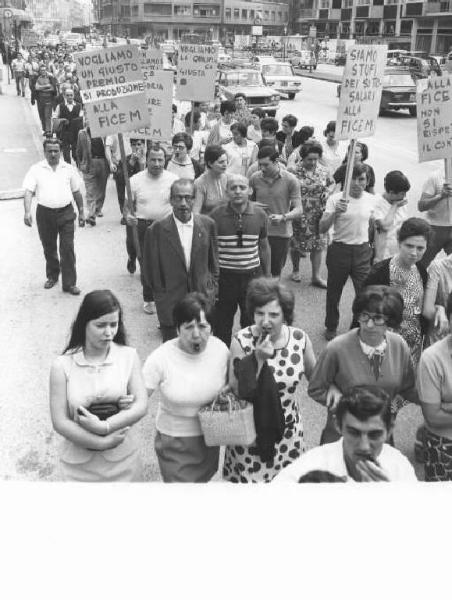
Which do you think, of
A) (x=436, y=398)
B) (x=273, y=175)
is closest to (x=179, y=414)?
(x=436, y=398)

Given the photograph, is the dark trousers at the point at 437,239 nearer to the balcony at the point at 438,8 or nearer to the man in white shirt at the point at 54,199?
the man in white shirt at the point at 54,199

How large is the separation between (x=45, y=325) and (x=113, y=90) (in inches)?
100.0

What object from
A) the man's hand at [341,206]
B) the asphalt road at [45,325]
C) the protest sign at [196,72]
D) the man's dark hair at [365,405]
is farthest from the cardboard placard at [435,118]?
the protest sign at [196,72]

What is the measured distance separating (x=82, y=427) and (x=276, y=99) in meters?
24.5

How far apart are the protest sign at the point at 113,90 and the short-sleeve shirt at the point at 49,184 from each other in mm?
1116

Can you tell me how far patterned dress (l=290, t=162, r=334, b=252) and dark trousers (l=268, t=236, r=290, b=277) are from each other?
0.67 meters

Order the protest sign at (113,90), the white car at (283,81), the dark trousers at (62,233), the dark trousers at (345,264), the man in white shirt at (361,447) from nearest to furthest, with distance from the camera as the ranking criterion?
the man in white shirt at (361,447) → the dark trousers at (345,264) → the protest sign at (113,90) → the dark trousers at (62,233) → the white car at (283,81)

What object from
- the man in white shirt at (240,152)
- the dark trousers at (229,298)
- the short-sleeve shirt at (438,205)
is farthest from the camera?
the man in white shirt at (240,152)

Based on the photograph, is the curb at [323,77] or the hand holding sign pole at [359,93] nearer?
the hand holding sign pole at [359,93]

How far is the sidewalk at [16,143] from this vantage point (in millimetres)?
14703

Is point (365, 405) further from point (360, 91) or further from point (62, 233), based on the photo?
point (62, 233)

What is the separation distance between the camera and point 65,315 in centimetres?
747

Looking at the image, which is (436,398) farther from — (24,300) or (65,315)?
(24,300)

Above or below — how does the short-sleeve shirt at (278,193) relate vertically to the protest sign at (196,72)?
below
